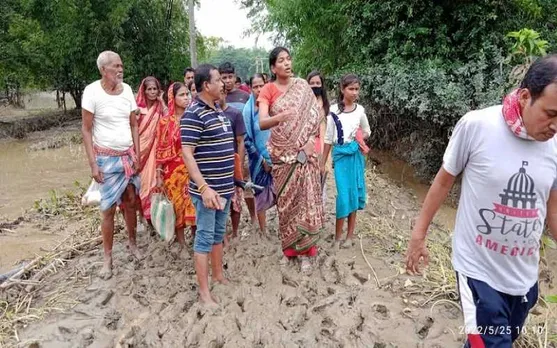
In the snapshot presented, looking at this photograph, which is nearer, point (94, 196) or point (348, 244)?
point (94, 196)

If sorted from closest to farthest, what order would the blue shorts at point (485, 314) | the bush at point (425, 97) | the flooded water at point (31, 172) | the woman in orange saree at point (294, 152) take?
the blue shorts at point (485, 314), the woman in orange saree at point (294, 152), the bush at point (425, 97), the flooded water at point (31, 172)

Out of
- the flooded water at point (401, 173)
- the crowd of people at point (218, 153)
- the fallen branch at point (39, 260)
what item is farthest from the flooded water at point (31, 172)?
the flooded water at point (401, 173)

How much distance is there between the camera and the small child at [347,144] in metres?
4.55

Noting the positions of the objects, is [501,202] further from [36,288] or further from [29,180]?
[29,180]

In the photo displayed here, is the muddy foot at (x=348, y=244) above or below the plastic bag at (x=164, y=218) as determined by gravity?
below

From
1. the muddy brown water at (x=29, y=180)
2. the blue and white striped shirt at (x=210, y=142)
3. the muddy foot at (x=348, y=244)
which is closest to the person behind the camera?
the blue and white striped shirt at (x=210, y=142)

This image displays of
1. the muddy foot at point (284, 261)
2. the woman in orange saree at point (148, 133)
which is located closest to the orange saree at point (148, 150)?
the woman in orange saree at point (148, 133)

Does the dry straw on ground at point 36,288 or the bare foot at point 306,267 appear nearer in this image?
the dry straw on ground at point 36,288

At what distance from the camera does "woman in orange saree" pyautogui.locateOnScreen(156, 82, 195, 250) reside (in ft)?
14.5

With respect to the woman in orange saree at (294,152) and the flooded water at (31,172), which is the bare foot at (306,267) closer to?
the woman in orange saree at (294,152)

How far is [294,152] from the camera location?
3.99 meters

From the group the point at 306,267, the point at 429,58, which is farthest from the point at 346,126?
the point at 429,58

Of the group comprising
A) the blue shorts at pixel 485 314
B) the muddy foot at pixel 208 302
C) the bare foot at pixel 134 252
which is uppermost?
the blue shorts at pixel 485 314

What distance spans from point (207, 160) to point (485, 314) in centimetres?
205
